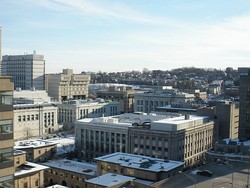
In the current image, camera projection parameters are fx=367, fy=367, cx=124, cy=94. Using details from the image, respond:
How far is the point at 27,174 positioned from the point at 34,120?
71.4 metres

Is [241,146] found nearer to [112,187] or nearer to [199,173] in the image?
[199,173]

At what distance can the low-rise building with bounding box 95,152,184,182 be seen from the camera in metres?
59.7

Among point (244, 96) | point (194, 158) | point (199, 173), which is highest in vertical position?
point (244, 96)

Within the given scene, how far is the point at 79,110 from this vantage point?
146m


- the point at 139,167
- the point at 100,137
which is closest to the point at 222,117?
the point at 100,137

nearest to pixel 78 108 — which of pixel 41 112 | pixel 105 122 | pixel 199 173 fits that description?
pixel 41 112

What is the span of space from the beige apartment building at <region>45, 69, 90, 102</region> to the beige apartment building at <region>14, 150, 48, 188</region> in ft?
388

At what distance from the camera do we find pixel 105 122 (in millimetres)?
93000

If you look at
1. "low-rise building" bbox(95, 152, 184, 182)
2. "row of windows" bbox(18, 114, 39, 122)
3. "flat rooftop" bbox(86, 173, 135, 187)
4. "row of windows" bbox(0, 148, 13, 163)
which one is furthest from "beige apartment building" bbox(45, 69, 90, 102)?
"row of windows" bbox(0, 148, 13, 163)

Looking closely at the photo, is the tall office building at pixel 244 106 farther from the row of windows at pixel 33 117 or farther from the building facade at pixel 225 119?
the row of windows at pixel 33 117

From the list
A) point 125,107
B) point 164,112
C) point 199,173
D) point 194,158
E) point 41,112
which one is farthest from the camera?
point 125,107

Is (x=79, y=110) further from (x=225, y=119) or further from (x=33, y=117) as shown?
(x=225, y=119)

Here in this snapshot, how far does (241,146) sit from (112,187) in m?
42.0

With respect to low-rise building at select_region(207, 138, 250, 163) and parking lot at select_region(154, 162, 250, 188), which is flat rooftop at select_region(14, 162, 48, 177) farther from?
low-rise building at select_region(207, 138, 250, 163)
